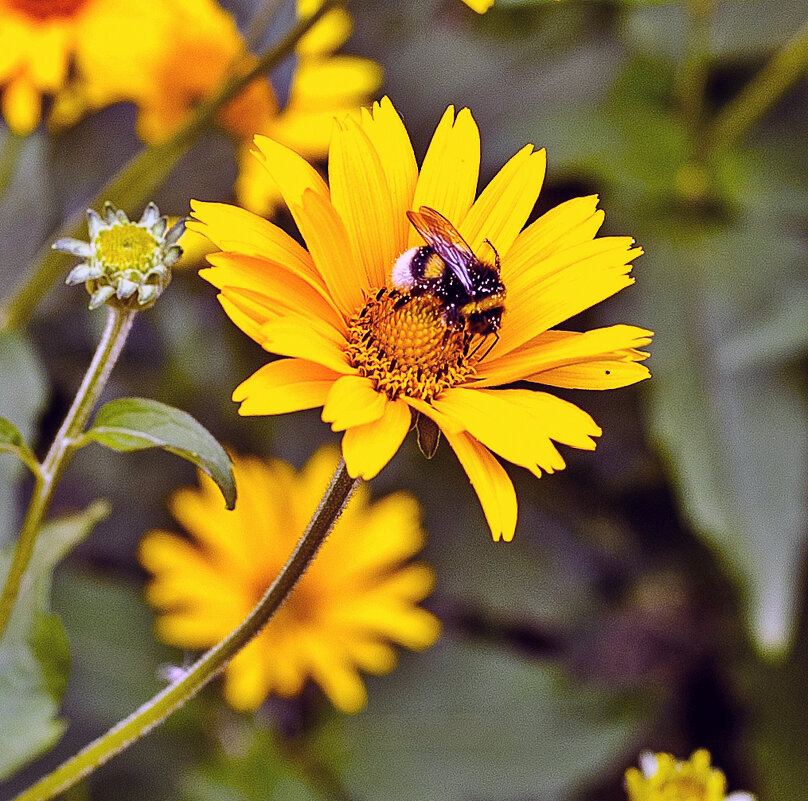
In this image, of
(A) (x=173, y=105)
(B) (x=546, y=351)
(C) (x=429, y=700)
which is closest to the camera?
(B) (x=546, y=351)

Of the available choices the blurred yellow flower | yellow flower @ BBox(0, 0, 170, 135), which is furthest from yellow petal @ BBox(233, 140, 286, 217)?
yellow flower @ BBox(0, 0, 170, 135)

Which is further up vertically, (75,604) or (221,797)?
(75,604)

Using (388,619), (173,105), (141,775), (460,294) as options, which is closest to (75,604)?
(141,775)

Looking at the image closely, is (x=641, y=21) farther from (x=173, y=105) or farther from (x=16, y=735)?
(x=16, y=735)

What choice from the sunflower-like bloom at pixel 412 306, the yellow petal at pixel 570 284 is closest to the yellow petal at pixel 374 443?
the sunflower-like bloom at pixel 412 306

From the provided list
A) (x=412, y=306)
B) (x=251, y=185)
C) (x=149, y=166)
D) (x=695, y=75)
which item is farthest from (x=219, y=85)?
(x=695, y=75)

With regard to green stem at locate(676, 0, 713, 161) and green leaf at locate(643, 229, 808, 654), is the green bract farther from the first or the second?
green stem at locate(676, 0, 713, 161)
